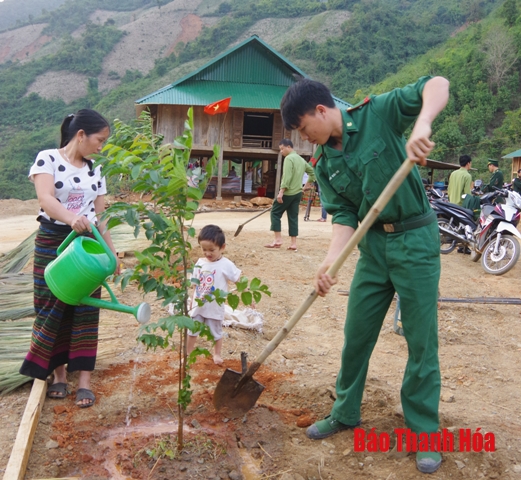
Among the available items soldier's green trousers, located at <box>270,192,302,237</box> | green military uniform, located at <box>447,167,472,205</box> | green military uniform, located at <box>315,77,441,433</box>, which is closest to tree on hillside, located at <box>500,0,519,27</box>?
green military uniform, located at <box>447,167,472,205</box>

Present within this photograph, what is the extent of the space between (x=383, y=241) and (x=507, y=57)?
93.7 ft

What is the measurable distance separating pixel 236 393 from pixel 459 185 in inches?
305

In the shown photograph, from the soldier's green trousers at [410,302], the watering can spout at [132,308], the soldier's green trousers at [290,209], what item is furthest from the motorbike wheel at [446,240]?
the watering can spout at [132,308]

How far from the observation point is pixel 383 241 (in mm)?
2574

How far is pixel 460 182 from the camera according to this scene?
31.1 feet

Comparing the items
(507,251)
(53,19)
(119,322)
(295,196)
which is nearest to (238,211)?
(295,196)

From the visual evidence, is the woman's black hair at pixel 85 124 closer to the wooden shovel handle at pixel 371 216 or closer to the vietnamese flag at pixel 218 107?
the wooden shovel handle at pixel 371 216

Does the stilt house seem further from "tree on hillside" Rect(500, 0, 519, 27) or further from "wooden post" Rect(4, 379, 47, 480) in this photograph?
"tree on hillside" Rect(500, 0, 519, 27)

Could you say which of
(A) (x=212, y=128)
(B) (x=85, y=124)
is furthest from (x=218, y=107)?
(B) (x=85, y=124)

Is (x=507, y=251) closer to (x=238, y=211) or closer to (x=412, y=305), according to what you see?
(x=412, y=305)

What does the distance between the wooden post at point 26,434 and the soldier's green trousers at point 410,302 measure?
5.42ft

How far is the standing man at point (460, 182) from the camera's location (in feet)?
30.7

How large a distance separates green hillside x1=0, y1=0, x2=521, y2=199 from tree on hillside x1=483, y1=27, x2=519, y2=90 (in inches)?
2.0

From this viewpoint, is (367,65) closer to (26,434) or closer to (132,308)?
(132,308)
